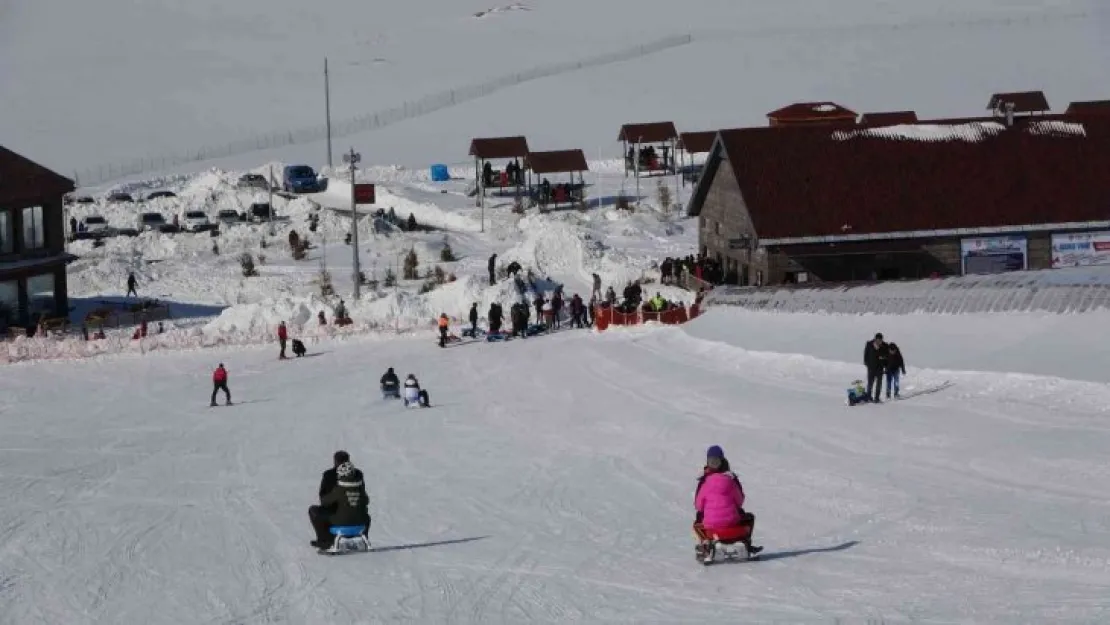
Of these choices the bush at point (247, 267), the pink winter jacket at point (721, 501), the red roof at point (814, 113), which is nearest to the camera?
the pink winter jacket at point (721, 501)

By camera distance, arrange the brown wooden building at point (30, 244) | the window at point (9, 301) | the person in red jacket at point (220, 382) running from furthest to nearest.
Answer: the brown wooden building at point (30, 244), the window at point (9, 301), the person in red jacket at point (220, 382)

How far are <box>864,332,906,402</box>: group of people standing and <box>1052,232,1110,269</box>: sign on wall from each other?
19707 mm

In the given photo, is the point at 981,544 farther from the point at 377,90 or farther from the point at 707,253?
the point at 377,90

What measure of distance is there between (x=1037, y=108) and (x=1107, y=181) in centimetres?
3310

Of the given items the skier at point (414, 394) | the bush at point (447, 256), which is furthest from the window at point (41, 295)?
the skier at point (414, 394)

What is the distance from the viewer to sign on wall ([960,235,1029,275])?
4506cm

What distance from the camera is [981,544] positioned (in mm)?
16047

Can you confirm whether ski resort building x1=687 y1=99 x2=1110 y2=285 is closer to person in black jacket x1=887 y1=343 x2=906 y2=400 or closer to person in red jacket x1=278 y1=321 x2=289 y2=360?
person in red jacket x1=278 y1=321 x2=289 y2=360

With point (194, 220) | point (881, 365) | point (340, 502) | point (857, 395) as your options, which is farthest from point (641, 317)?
point (194, 220)

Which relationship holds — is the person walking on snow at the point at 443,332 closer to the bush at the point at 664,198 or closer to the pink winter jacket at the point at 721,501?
the pink winter jacket at the point at 721,501

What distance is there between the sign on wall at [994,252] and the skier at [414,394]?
20.2m

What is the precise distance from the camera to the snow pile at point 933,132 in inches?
1901

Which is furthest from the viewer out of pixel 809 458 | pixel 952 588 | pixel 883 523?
pixel 809 458

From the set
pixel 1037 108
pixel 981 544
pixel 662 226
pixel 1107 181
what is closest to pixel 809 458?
pixel 981 544
